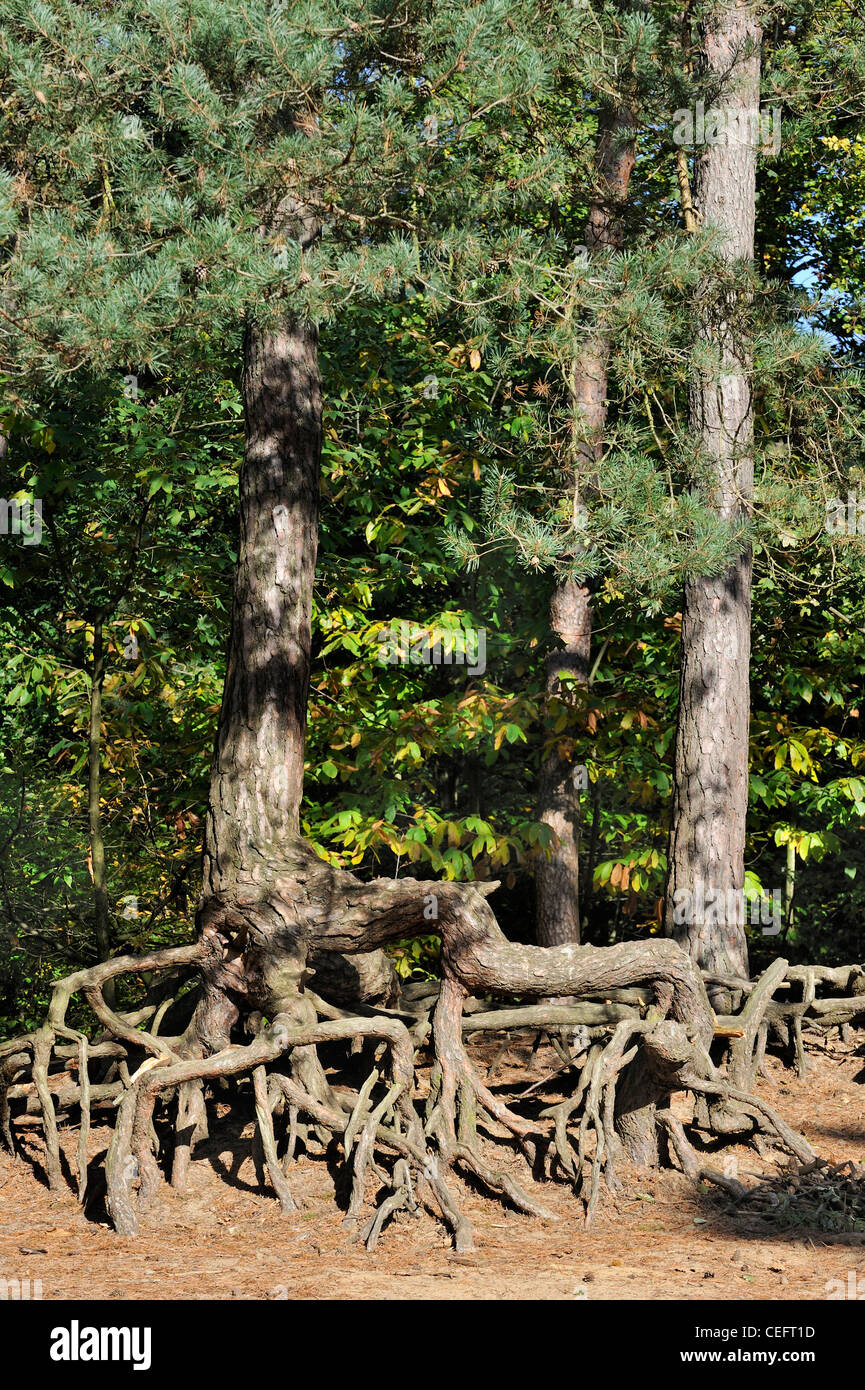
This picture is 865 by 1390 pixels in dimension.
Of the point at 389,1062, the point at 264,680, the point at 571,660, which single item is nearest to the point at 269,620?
the point at 264,680

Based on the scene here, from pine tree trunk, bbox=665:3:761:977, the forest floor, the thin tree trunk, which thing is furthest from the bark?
pine tree trunk, bbox=665:3:761:977

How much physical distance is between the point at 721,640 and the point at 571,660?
1.53 meters

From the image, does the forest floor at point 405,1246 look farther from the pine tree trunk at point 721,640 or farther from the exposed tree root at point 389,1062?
the pine tree trunk at point 721,640

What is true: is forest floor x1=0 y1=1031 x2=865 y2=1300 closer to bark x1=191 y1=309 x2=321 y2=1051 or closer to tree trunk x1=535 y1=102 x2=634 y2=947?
bark x1=191 y1=309 x2=321 y2=1051

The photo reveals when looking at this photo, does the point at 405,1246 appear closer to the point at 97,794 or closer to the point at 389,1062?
the point at 389,1062

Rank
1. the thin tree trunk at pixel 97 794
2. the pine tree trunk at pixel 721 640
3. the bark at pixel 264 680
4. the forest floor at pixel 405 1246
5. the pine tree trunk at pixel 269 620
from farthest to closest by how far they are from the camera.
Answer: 1. the thin tree trunk at pixel 97 794
2. the pine tree trunk at pixel 721 640
3. the pine tree trunk at pixel 269 620
4. the bark at pixel 264 680
5. the forest floor at pixel 405 1246

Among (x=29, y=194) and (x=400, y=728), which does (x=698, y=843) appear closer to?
(x=400, y=728)

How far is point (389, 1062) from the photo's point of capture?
6215mm

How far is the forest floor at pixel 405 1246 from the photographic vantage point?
192 inches

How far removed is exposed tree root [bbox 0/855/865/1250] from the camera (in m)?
5.93

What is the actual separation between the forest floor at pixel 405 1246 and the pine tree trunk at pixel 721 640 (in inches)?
58.4

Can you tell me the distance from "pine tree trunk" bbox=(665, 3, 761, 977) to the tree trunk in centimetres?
102

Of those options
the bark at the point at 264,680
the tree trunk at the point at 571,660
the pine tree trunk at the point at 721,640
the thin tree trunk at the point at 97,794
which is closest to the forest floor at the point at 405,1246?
the bark at the point at 264,680

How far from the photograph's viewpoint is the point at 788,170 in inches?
539
